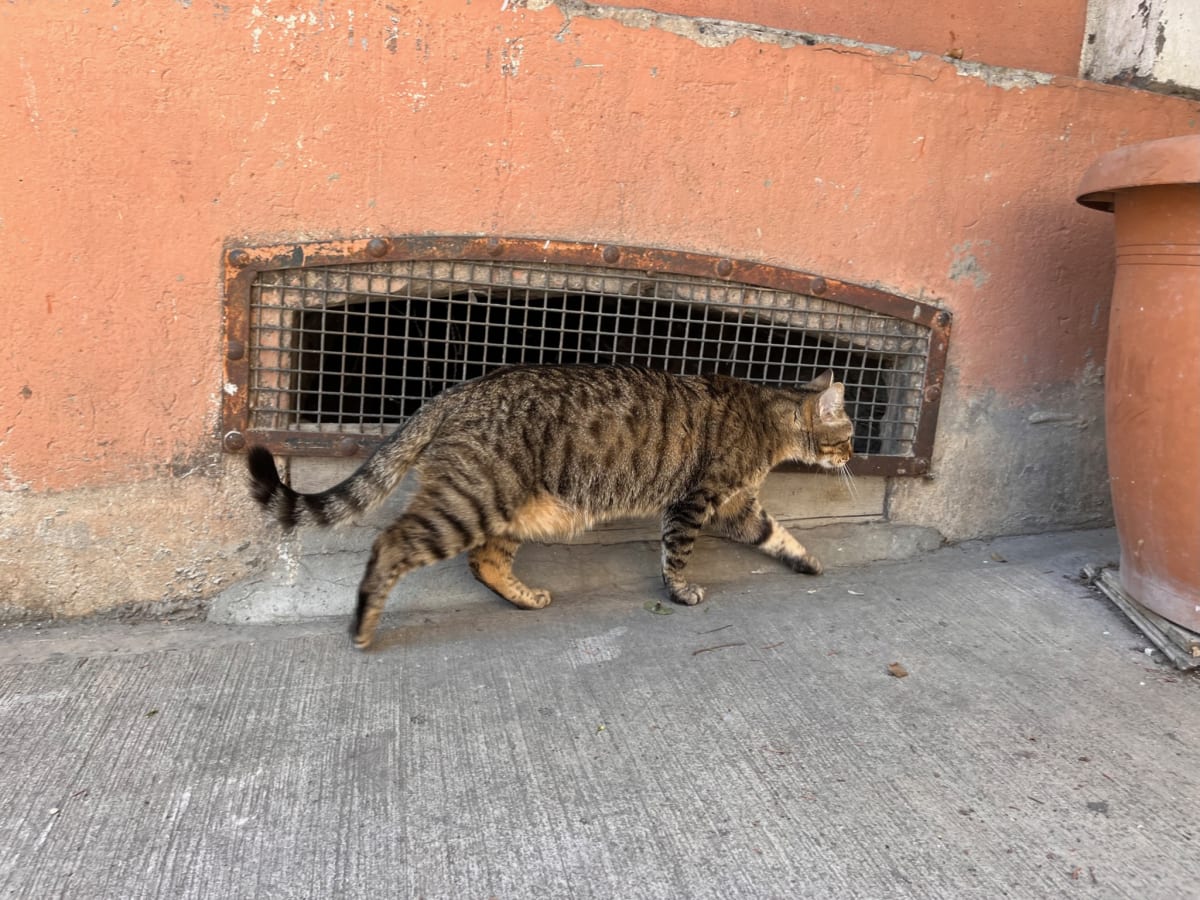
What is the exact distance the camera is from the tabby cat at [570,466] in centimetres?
281

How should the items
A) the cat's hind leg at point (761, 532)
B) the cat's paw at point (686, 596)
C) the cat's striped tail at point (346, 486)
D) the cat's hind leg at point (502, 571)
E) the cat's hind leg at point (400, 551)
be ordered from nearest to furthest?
the cat's striped tail at point (346, 486)
the cat's hind leg at point (400, 551)
the cat's hind leg at point (502, 571)
the cat's paw at point (686, 596)
the cat's hind leg at point (761, 532)

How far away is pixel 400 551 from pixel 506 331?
1100 mm

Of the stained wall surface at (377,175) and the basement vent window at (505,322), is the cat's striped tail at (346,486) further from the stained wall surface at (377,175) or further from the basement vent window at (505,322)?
the stained wall surface at (377,175)

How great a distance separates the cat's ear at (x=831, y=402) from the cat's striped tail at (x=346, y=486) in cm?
161

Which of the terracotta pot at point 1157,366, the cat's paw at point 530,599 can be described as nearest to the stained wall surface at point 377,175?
the terracotta pot at point 1157,366

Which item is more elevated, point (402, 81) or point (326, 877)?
point (402, 81)

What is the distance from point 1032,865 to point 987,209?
8.92 ft

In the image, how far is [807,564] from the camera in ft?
11.7

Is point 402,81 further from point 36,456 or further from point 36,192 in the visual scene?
point 36,456

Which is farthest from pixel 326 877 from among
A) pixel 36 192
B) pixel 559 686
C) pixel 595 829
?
pixel 36 192

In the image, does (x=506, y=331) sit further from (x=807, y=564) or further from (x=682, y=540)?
(x=807, y=564)

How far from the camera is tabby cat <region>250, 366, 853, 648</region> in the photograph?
2.81 m

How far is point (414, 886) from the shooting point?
1773 mm

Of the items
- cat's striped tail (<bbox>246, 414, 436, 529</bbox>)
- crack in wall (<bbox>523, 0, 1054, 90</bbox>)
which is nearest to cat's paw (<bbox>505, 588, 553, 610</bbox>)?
cat's striped tail (<bbox>246, 414, 436, 529</bbox>)
